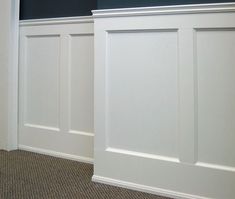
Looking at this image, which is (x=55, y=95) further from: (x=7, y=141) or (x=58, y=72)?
(x=7, y=141)

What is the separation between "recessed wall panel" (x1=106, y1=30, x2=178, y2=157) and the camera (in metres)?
1.51

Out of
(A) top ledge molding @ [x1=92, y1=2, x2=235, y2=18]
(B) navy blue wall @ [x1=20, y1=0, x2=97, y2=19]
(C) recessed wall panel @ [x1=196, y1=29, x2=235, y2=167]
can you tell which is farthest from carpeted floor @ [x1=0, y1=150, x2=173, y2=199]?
(B) navy blue wall @ [x1=20, y1=0, x2=97, y2=19]

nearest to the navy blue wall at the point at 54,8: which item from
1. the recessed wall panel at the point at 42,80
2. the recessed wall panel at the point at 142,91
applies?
the recessed wall panel at the point at 42,80

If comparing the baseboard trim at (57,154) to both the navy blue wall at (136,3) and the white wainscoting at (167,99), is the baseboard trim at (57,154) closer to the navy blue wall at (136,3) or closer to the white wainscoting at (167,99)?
the white wainscoting at (167,99)

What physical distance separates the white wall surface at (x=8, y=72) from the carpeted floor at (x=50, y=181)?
0.23 meters

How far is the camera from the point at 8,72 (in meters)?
2.26

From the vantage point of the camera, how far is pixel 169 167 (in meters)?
1.50

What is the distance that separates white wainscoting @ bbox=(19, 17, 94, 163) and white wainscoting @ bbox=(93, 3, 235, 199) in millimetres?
362

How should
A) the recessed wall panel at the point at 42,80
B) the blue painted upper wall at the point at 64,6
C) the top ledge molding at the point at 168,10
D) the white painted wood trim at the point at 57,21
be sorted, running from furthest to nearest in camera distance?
1. the recessed wall panel at the point at 42,80
2. the white painted wood trim at the point at 57,21
3. the blue painted upper wall at the point at 64,6
4. the top ledge molding at the point at 168,10

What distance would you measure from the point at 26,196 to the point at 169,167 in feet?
2.38

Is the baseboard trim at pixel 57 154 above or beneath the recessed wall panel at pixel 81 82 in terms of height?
beneath

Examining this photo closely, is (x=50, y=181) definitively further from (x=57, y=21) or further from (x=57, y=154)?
(x=57, y=21)

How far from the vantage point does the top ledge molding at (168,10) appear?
1350 millimetres

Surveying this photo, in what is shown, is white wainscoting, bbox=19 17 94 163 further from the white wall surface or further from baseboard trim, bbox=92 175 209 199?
baseboard trim, bbox=92 175 209 199
